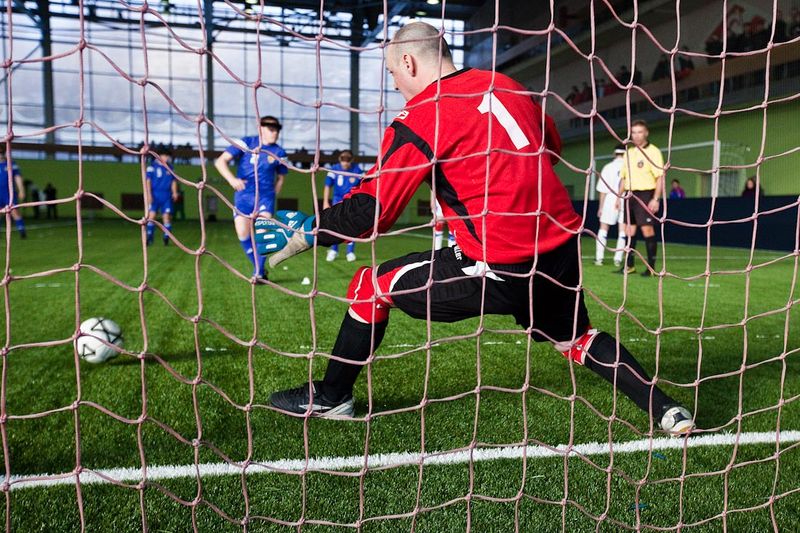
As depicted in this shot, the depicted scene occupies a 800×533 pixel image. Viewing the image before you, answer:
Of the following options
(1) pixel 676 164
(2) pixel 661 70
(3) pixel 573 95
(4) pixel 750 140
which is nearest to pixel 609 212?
(4) pixel 750 140

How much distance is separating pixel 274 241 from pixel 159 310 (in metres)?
3.09

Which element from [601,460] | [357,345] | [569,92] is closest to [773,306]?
[601,460]

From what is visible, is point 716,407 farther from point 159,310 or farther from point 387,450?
point 159,310

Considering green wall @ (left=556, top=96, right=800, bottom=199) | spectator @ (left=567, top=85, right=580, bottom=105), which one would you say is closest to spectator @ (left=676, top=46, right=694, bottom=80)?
green wall @ (left=556, top=96, right=800, bottom=199)

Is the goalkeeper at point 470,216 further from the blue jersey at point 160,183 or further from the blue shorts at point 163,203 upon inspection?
the blue jersey at point 160,183

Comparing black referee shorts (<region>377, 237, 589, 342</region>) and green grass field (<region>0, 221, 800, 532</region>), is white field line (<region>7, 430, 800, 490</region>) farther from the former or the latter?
black referee shorts (<region>377, 237, 589, 342</region>)

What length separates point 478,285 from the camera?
7.26 ft

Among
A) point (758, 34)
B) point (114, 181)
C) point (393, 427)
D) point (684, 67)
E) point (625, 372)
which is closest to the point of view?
point (625, 372)

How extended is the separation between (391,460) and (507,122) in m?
1.19

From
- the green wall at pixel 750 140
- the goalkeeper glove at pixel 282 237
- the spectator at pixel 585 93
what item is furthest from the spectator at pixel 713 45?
the goalkeeper glove at pixel 282 237

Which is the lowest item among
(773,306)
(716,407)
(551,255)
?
(773,306)

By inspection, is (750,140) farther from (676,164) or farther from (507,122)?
(507,122)

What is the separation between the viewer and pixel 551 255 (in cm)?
219

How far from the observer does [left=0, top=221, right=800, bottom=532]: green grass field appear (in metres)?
1.80
